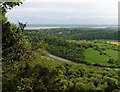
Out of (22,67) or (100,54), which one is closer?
(22,67)

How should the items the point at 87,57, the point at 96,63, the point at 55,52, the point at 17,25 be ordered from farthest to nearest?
the point at 55,52 → the point at 87,57 → the point at 96,63 → the point at 17,25

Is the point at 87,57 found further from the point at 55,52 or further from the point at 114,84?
the point at 114,84

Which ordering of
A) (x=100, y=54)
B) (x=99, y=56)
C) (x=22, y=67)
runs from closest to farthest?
(x=22, y=67) → (x=99, y=56) → (x=100, y=54)

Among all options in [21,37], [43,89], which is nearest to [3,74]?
[21,37]

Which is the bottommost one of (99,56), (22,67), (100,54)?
(99,56)

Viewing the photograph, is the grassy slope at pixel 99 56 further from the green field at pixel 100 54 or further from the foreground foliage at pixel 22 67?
the foreground foliage at pixel 22 67

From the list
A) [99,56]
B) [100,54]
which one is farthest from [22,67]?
[100,54]

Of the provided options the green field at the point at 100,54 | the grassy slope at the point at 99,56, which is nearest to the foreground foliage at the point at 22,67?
the green field at the point at 100,54

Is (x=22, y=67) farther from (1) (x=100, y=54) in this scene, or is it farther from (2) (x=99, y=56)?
(1) (x=100, y=54)

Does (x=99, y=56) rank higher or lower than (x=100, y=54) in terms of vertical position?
lower

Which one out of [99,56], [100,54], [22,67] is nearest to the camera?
[22,67]

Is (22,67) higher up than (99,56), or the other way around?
(22,67)
